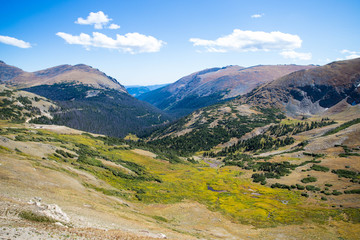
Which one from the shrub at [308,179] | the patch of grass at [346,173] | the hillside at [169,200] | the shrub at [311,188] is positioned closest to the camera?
the hillside at [169,200]

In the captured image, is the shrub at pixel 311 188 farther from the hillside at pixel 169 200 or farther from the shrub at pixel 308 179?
the shrub at pixel 308 179

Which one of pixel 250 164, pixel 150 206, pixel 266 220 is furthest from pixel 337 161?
pixel 150 206

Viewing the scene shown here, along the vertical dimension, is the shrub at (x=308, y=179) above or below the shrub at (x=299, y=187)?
above

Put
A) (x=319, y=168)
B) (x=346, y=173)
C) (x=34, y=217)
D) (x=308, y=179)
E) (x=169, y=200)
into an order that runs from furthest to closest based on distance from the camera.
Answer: (x=319, y=168) → (x=308, y=179) → (x=346, y=173) → (x=169, y=200) → (x=34, y=217)

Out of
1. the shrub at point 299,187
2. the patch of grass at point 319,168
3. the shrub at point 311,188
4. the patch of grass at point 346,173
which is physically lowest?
the shrub at point 299,187

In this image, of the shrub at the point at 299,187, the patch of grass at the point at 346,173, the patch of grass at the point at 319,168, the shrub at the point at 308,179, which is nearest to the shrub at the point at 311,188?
the shrub at the point at 299,187

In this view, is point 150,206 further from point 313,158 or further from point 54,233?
point 313,158

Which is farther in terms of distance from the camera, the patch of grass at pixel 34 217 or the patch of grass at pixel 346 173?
the patch of grass at pixel 346 173

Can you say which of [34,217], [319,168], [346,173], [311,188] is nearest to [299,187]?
[311,188]

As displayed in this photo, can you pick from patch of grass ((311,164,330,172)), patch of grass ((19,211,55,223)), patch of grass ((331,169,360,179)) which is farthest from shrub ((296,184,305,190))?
patch of grass ((19,211,55,223))

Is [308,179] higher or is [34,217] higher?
[34,217]

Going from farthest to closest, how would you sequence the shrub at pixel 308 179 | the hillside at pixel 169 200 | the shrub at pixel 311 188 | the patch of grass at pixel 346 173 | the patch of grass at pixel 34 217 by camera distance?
1. the shrub at pixel 308 179
2. the patch of grass at pixel 346 173
3. the shrub at pixel 311 188
4. the hillside at pixel 169 200
5. the patch of grass at pixel 34 217

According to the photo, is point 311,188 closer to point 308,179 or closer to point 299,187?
point 299,187

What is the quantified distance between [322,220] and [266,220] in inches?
619
